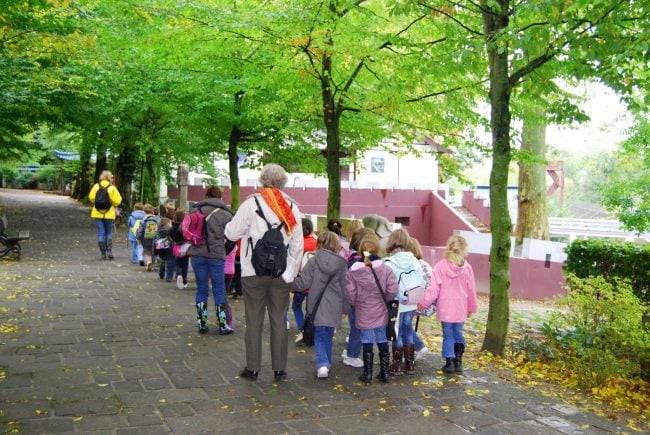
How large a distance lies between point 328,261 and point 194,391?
1656 mm

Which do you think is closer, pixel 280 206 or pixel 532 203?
pixel 280 206

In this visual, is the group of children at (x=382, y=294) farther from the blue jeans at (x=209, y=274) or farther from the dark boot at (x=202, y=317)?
the dark boot at (x=202, y=317)

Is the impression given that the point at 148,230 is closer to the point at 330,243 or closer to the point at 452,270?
the point at 330,243

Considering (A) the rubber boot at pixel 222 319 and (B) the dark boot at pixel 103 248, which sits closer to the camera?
(A) the rubber boot at pixel 222 319

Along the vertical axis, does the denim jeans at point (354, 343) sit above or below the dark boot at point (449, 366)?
above

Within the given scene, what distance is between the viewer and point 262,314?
19.7ft

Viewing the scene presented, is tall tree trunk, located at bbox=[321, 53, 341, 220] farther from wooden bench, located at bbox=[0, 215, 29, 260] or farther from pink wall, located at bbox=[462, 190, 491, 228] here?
pink wall, located at bbox=[462, 190, 491, 228]

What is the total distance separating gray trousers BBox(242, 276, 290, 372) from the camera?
5.92 meters

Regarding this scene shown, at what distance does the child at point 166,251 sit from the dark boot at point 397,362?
19.4ft

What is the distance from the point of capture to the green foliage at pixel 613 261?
8695 millimetres

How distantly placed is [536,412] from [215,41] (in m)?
7.53

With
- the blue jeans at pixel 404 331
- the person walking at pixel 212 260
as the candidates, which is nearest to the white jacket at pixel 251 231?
the blue jeans at pixel 404 331

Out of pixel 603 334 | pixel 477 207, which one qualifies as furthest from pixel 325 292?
pixel 477 207

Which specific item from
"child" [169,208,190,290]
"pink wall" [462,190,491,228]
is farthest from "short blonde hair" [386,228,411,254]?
"pink wall" [462,190,491,228]
